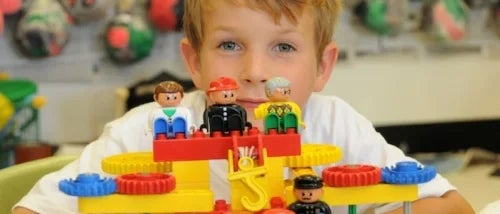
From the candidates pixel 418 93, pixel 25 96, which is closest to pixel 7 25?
pixel 25 96

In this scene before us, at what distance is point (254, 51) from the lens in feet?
2.44

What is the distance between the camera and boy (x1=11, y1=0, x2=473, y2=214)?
0.75 m

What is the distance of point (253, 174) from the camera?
0.55m

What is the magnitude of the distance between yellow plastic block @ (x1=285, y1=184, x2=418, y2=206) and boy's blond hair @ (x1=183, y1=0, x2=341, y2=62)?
223mm

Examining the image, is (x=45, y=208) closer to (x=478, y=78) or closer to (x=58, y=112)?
(x=58, y=112)

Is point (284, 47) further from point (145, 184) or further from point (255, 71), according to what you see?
point (145, 184)

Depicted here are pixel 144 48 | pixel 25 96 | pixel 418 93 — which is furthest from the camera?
pixel 418 93

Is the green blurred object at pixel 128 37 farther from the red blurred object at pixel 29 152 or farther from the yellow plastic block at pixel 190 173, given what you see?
the yellow plastic block at pixel 190 173

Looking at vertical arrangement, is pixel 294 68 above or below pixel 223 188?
above

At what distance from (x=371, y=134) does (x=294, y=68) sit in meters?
0.14

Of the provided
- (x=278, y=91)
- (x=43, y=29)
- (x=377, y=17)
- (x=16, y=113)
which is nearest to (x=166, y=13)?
(x=43, y=29)

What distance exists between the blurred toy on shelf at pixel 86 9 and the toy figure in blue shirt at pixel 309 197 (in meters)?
1.24

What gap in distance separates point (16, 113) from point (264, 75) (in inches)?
40.4

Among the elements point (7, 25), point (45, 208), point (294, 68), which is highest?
point (7, 25)
